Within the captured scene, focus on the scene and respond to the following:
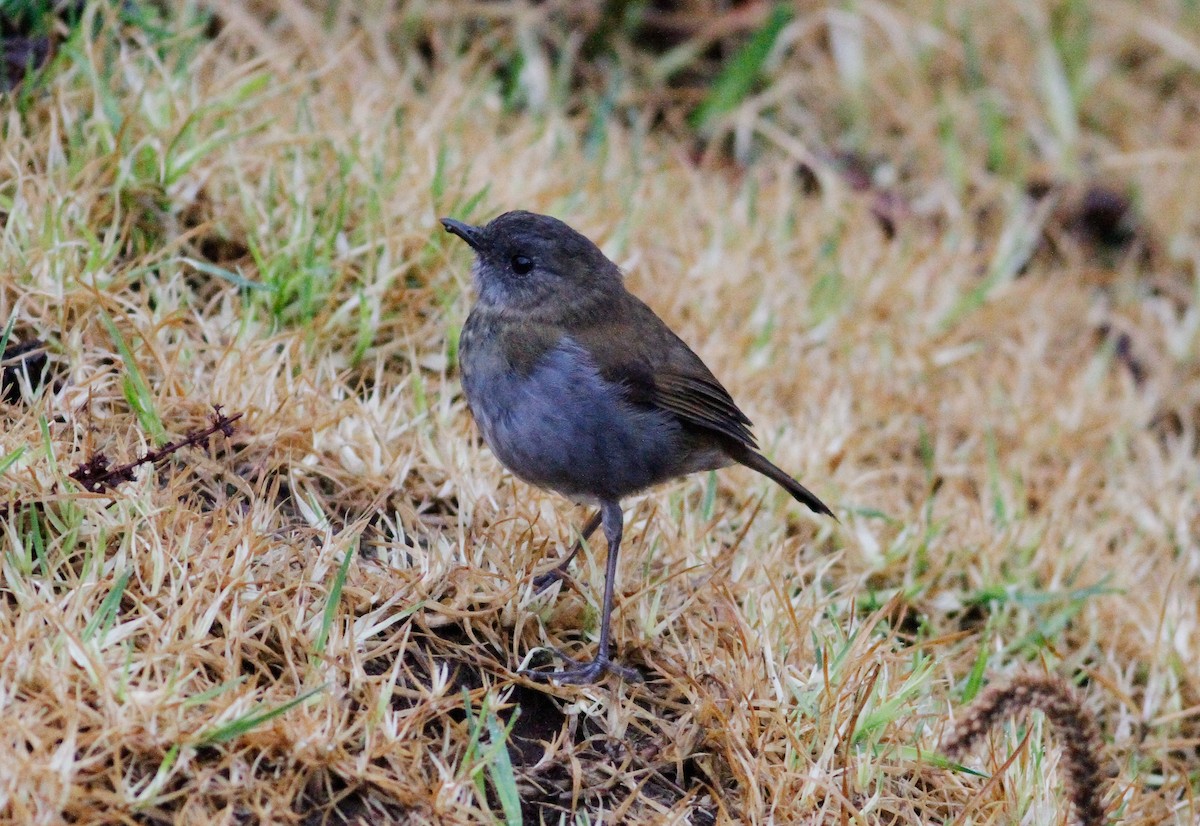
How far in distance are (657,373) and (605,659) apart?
36.5 inches

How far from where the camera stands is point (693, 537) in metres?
4.29

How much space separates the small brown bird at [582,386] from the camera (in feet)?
12.5

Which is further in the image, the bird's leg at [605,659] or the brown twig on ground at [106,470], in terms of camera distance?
the bird's leg at [605,659]

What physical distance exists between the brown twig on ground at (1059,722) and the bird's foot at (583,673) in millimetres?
889

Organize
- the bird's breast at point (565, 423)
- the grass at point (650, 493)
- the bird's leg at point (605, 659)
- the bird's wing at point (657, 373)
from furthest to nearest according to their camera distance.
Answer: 1. the bird's wing at point (657, 373)
2. the bird's breast at point (565, 423)
3. the bird's leg at point (605, 659)
4. the grass at point (650, 493)

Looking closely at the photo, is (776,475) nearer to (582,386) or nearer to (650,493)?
(650,493)

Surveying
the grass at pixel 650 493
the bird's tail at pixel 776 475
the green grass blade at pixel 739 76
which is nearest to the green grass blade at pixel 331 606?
the grass at pixel 650 493

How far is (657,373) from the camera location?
4.11 m

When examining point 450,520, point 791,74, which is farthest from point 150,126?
point 791,74

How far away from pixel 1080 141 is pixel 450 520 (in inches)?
191

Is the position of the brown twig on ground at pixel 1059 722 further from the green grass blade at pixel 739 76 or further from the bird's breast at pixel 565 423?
the green grass blade at pixel 739 76

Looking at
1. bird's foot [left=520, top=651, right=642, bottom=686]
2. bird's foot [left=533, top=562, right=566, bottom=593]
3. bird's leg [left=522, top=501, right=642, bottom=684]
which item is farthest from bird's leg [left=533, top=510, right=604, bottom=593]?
bird's foot [left=520, top=651, right=642, bottom=686]

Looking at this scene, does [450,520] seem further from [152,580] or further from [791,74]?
[791,74]

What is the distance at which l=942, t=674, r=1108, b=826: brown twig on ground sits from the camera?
122 inches
